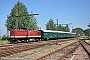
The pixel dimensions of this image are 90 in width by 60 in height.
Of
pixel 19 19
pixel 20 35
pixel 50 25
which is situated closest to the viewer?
pixel 20 35

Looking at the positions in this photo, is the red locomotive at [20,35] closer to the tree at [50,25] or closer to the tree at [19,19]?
the tree at [19,19]

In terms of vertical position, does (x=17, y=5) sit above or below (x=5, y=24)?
above

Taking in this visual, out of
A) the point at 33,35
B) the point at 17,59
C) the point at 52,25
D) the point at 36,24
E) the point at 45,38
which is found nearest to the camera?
the point at 17,59

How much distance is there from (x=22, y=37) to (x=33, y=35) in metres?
6.51

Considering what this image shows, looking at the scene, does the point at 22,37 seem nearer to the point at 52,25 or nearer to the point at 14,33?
the point at 14,33

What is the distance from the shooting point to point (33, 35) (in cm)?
5372

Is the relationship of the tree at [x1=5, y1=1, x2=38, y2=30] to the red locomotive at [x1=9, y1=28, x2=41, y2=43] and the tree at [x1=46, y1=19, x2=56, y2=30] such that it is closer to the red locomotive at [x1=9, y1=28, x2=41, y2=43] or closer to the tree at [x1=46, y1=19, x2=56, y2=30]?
the red locomotive at [x1=9, y1=28, x2=41, y2=43]

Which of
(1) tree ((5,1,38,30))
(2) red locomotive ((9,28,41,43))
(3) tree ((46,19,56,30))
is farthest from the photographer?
(3) tree ((46,19,56,30))

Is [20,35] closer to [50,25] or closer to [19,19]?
[19,19]

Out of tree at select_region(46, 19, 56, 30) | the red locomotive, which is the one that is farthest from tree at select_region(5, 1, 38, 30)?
tree at select_region(46, 19, 56, 30)

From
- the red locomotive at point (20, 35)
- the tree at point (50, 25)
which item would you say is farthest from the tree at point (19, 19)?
the tree at point (50, 25)

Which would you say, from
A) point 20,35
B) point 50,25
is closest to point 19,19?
point 20,35

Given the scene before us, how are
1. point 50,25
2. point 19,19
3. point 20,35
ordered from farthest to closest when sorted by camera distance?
point 50,25 < point 19,19 < point 20,35

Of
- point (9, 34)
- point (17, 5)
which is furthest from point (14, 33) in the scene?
point (17, 5)
